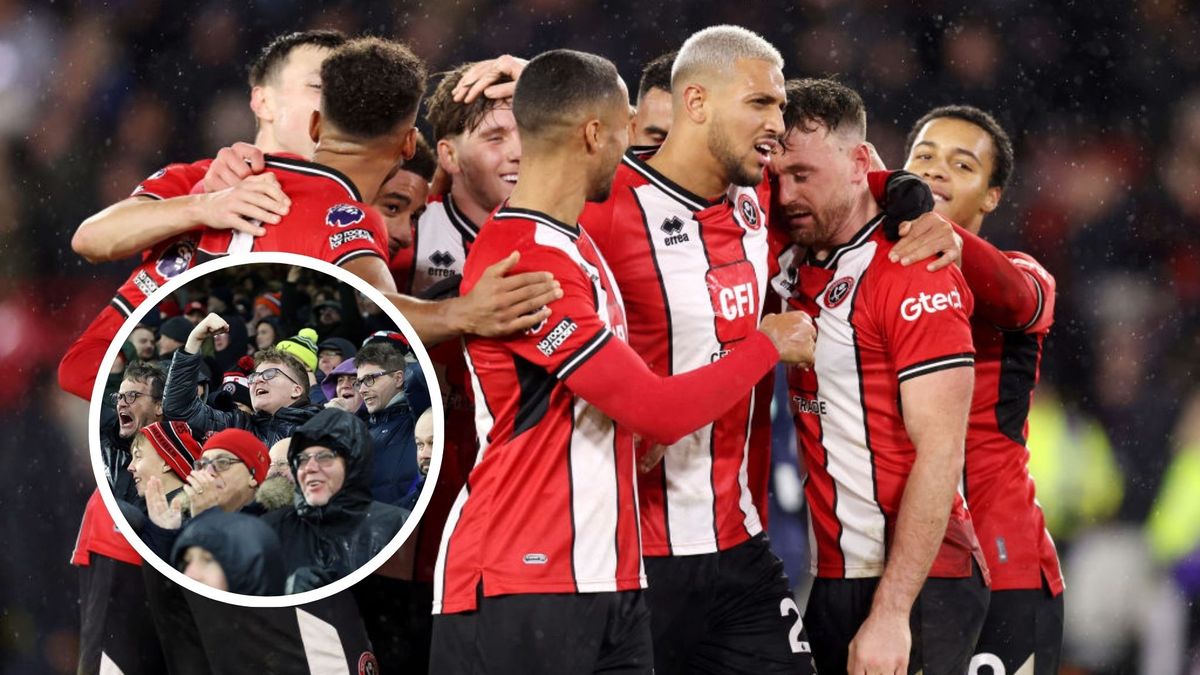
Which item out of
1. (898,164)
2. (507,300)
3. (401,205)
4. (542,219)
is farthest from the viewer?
(898,164)

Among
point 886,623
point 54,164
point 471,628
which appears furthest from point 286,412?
point 54,164

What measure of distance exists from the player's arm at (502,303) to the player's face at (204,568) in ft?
2.40

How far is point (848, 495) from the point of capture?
3332 mm

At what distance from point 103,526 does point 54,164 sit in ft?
11.2

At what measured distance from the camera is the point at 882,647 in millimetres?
3088

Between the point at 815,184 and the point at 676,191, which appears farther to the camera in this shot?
the point at 815,184

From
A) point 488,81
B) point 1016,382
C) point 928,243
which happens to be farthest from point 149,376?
point 1016,382

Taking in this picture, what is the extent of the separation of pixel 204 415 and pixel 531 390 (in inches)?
27.7

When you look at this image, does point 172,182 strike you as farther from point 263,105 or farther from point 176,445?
point 176,445

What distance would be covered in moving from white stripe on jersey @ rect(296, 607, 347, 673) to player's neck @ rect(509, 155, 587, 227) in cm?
114

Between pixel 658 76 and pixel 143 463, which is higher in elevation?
pixel 658 76

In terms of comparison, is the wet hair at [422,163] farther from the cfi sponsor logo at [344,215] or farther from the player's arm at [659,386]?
the player's arm at [659,386]

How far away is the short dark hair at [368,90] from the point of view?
3.26 meters

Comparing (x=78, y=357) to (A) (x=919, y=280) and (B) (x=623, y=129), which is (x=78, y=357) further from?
(A) (x=919, y=280)
